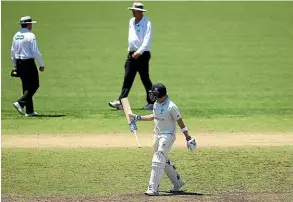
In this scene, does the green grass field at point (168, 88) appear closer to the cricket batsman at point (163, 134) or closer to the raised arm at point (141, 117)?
the cricket batsman at point (163, 134)

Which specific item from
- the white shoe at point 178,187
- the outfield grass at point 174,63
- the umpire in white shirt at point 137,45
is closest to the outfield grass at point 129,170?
the white shoe at point 178,187

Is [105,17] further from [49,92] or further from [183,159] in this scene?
[183,159]

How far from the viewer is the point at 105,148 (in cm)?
1641

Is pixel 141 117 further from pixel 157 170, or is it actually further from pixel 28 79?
pixel 28 79

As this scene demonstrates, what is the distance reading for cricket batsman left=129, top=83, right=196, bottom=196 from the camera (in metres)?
12.8

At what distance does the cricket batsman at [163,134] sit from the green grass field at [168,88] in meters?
0.37

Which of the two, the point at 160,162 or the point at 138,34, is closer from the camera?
the point at 160,162

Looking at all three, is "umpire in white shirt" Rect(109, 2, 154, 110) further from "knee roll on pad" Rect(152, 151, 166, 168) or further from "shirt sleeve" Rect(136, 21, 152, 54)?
"knee roll on pad" Rect(152, 151, 166, 168)

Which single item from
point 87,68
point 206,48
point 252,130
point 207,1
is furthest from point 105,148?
point 207,1

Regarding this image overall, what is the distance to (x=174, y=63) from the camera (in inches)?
1147

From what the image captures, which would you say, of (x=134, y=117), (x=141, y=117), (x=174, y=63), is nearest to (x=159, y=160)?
(x=141, y=117)

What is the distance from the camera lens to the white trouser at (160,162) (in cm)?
1277

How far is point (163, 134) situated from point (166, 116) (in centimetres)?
27

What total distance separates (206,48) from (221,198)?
63.7 ft
